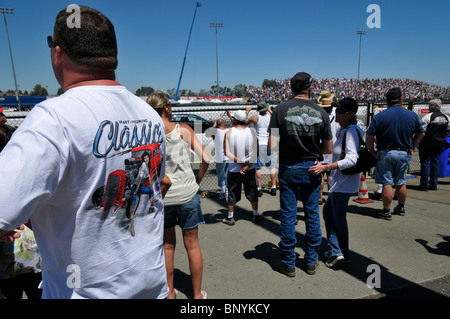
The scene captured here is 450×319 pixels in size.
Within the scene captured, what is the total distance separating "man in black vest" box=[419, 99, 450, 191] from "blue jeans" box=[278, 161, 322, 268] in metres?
4.69

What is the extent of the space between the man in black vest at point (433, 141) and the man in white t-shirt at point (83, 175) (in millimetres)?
7048

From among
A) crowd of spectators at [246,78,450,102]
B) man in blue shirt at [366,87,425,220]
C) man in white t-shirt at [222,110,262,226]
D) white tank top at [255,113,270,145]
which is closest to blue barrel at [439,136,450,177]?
man in blue shirt at [366,87,425,220]

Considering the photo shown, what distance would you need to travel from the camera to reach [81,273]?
111 centimetres

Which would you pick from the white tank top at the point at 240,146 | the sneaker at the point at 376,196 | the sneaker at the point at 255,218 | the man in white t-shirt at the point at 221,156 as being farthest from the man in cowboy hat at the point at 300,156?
the sneaker at the point at 376,196

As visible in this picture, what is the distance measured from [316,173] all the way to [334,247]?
37.9 inches

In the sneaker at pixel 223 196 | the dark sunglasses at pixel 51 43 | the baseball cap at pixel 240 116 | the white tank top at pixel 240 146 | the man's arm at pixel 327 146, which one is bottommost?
the sneaker at pixel 223 196

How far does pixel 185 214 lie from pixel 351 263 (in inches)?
87.6

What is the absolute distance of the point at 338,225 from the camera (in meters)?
3.50

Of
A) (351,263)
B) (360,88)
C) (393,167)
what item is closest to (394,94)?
(393,167)

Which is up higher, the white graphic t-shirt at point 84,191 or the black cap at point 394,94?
the black cap at point 394,94

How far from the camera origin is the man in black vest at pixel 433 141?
6383 millimetres

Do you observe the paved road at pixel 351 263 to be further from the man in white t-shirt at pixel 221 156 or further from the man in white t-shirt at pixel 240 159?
the man in white t-shirt at pixel 221 156
